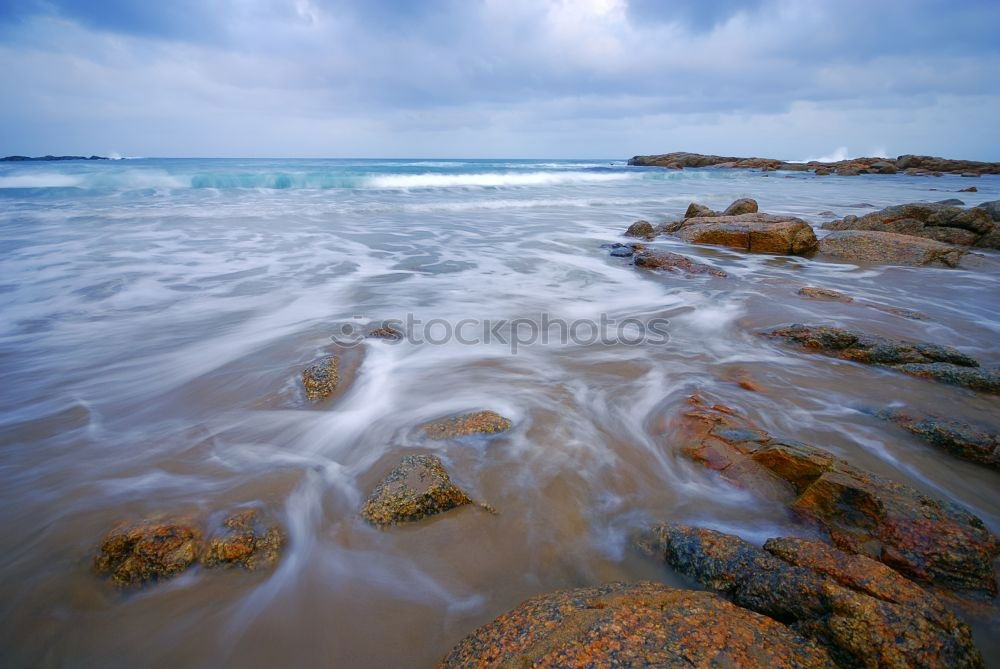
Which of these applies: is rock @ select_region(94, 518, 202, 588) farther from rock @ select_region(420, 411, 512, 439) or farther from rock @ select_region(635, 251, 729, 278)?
rock @ select_region(635, 251, 729, 278)

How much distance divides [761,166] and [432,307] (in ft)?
237

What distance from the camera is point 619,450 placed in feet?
10.7

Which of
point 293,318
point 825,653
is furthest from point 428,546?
point 293,318

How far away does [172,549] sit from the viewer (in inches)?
86.1

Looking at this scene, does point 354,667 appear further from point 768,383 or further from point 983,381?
point 983,381

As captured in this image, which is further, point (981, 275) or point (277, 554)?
point (981, 275)

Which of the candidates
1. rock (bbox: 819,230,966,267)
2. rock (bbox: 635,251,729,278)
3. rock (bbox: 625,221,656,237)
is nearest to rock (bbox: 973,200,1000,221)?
rock (bbox: 819,230,966,267)

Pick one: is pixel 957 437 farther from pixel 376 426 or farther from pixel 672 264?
pixel 672 264

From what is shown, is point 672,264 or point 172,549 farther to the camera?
point 672,264

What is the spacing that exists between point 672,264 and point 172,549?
782 centimetres

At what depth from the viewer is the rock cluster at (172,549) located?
213 centimetres

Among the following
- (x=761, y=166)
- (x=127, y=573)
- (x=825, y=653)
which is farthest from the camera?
(x=761, y=166)

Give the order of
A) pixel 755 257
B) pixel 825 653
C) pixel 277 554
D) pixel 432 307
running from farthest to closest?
1. pixel 755 257
2. pixel 432 307
3. pixel 277 554
4. pixel 825 653

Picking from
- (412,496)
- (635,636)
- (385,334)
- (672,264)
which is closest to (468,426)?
(412,496)
